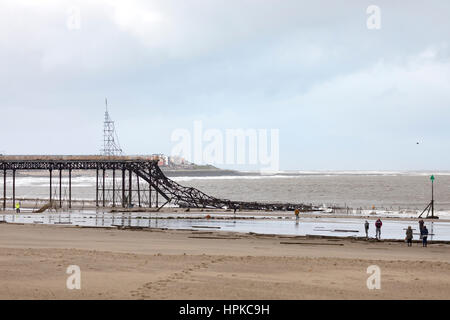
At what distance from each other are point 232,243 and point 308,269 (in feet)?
41.1

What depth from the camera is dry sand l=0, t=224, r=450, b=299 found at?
65.8 ft

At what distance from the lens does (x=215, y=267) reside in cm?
2547

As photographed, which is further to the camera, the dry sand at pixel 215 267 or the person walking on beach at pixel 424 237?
the person walking on beach at pixel 424 237

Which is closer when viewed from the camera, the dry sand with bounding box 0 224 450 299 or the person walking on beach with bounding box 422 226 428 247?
the dry sand with bounding box 0 224 450 299

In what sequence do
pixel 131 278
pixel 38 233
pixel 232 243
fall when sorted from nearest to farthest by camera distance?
pixel 131 278 → pixel 232 243 → pixel 38 233

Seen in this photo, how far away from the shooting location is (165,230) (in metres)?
46.6

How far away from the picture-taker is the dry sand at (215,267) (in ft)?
65.8

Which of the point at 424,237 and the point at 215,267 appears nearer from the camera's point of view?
the point at 215,267
